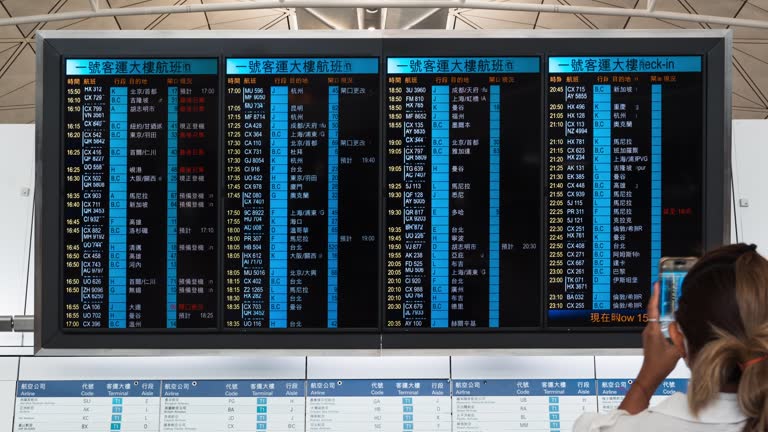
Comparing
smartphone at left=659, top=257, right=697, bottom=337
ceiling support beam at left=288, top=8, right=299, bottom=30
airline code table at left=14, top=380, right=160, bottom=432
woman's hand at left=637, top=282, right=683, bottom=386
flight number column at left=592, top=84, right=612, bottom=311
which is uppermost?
ceiling support beam at left=288, top=8, right=299, bottom=30

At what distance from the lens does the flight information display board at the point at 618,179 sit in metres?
3.69

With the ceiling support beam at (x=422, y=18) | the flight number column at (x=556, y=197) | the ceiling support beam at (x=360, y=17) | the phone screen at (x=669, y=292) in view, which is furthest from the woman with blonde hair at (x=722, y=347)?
the ceiling support beam at (x=360, y=17)

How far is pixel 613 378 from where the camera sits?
4.01m

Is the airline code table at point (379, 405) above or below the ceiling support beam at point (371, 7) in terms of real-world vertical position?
below

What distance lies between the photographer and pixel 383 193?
12.1ft

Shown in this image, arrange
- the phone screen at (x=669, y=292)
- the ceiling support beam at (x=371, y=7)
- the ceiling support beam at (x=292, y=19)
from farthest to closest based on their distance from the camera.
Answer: the ceiling support beam at (x=292, y=19) → the ceiling support beam at (x=371, y=7) → the phone screen at (x=669, y=292)

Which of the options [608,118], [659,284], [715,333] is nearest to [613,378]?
[608,118]

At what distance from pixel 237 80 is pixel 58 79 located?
844 mm

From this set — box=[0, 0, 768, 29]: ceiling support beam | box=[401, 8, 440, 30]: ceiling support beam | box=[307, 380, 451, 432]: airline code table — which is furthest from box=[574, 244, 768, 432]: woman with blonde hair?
box=[401, 8, 440, 30]: ceiling support beam

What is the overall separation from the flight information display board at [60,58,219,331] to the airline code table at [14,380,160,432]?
0.42 m

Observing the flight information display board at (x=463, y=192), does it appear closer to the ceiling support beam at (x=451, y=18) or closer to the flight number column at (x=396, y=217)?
the flight number column at (x=396, y=217)

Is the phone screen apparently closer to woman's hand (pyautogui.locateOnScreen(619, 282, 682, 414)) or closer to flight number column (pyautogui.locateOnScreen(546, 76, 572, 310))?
woman's hand (pyautogui.locateOnScreen(619, 282, 682, 414))

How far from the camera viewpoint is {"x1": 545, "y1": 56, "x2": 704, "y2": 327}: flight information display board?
369cm

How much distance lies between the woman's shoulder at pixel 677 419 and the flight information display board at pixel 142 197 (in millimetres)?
2146
